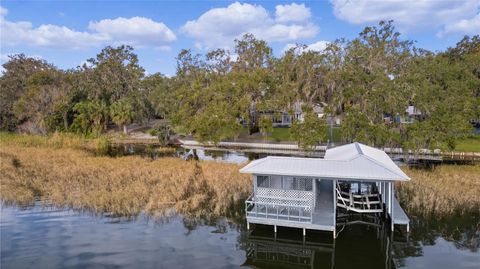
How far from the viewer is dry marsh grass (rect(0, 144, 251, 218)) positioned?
64.2 feet

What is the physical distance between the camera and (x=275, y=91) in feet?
155

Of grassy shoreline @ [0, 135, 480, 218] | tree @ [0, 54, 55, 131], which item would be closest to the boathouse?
grassy shoreline @ [0, 135, 480, 218]

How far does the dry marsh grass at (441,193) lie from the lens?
60.5 feet

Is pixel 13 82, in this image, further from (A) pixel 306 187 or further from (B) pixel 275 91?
(A) pixel 306 187

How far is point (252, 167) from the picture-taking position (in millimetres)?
16297

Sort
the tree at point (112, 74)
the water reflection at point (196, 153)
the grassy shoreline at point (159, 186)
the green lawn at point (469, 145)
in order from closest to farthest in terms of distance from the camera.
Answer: the grassy shoreline at point (159, 186) < the water reflection at point (196, 153) < the green lawn at point (469, 145) < the tree at point (112, 74)

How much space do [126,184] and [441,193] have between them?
60.5 feet

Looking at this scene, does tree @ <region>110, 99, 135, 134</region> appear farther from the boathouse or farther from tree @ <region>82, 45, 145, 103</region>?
the boathouse

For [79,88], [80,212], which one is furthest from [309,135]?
[79,88]

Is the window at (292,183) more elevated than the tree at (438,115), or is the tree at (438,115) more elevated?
the tree at (438,115)

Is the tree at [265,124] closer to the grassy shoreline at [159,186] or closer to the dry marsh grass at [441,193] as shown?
the grassy shoreline at [159,186]

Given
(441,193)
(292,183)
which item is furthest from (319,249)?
(441,193)

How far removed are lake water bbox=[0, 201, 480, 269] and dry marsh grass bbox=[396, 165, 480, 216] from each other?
1022mm

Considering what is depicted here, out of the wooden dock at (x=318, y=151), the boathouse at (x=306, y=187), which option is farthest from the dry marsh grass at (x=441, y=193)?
the wooden dock at (x=318, y=151)
